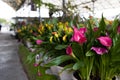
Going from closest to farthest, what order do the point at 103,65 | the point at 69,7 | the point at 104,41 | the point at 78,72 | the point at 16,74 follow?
1. the point at 104,41
2. the point at 103,65
3. the point at 78,72
4. the point at 16,74
5. the point at 69,7

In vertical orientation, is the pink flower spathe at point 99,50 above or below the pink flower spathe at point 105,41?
below

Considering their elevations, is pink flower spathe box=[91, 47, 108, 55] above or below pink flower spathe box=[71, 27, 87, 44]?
below

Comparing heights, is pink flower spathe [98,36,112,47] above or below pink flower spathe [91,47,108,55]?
above

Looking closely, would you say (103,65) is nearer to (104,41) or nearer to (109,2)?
(104,41)

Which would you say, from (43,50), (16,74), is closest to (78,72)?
(43,50)

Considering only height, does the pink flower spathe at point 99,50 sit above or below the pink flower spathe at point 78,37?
below

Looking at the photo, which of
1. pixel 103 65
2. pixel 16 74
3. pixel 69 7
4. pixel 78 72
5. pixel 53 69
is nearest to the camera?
pixel 103 65

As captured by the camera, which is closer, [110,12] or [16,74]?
[16,74]

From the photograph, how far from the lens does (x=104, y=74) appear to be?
62.7 inches

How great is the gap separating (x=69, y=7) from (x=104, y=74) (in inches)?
140

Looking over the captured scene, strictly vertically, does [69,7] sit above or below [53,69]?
above

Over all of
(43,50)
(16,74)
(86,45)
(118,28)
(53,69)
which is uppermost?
(118,28)

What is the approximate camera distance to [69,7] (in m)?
5.03

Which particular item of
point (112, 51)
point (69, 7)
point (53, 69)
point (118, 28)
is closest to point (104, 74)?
point (112, 51)
